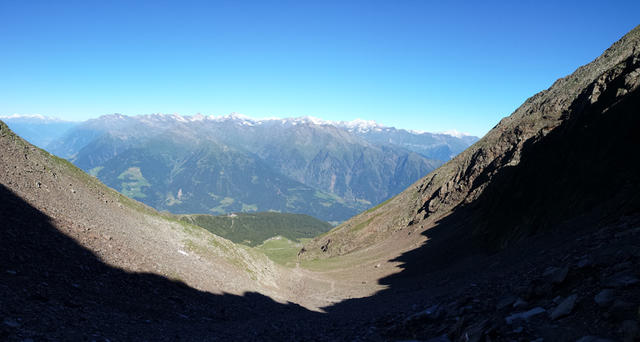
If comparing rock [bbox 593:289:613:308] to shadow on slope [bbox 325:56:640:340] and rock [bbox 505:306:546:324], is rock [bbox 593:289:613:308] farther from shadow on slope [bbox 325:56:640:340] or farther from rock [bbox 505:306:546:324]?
rock [bbox 505:306:546:324]

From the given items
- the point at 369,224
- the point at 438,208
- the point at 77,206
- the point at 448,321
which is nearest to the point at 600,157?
the point at 448,321

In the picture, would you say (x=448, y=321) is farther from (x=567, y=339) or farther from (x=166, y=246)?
(x=166, y=246)

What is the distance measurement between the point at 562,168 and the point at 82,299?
5430 cm

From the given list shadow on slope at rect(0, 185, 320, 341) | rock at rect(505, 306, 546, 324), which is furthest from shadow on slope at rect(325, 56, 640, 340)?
shadow on slope at rect(0, 185, 320, 341)

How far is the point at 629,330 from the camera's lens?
789 centimetres

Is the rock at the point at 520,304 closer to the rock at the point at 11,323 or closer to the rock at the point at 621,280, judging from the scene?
the rock at the point at 621,280

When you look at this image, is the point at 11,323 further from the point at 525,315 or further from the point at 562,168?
the point at 562,168

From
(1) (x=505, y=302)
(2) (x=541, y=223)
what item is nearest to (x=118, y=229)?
(1) (x=505, y=302)

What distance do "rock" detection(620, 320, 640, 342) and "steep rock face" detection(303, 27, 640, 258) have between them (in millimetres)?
17893

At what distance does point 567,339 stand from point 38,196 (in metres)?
40.5

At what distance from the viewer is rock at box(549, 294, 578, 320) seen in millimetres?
10477

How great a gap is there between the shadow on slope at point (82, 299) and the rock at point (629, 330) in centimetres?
1826

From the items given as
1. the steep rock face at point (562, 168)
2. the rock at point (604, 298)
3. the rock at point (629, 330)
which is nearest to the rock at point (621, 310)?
the rock at point (604, 298)

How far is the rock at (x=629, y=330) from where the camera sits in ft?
25.3
